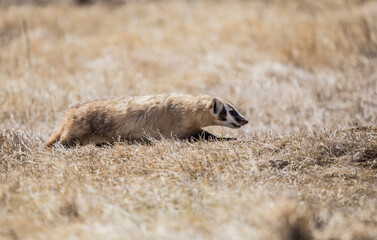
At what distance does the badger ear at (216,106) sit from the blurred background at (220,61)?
998mm

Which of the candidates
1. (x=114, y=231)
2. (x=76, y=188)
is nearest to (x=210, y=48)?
(x=76, y=188)

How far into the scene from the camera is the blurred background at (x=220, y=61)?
8.95m

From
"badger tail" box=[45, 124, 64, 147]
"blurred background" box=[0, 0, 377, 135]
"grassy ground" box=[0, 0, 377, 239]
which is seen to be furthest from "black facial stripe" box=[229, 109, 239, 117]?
"badger tail" box=[45, 124, 64, 147]

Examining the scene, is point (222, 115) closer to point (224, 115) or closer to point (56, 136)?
point (224, 115)

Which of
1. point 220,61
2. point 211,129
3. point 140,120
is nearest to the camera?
point 140,120

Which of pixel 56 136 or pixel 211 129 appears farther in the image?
pixel 211 129

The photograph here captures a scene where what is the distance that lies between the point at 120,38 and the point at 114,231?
36.2ft

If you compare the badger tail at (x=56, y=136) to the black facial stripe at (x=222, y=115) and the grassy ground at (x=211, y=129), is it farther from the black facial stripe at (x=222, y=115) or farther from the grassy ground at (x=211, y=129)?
the black facial stripe at (x=222, y=115)

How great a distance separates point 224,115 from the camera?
6.30m

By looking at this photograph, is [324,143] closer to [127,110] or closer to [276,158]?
[276,158]

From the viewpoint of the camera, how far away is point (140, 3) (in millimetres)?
18984

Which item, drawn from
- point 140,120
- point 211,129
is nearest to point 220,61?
point 211,129

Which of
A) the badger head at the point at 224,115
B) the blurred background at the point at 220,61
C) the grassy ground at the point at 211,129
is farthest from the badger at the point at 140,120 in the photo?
the blurred background at the point at 220,61

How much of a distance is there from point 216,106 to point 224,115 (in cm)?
16
